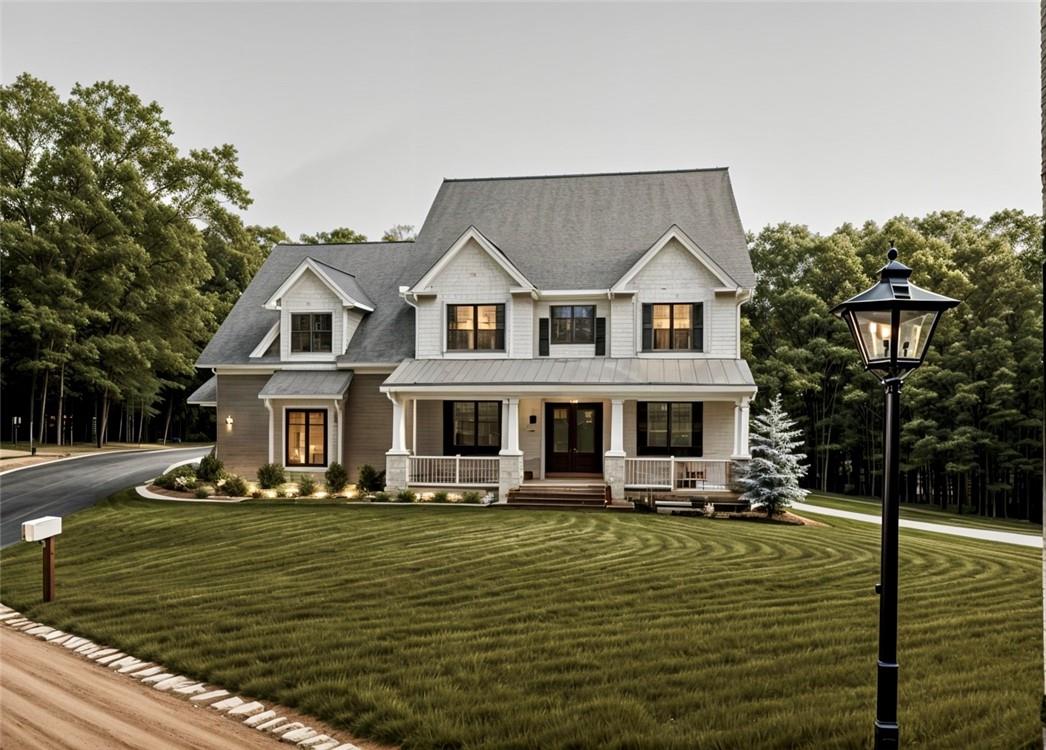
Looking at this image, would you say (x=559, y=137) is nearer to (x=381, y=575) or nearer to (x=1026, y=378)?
(x=1026, y=378)

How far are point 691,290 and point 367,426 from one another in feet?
35.7

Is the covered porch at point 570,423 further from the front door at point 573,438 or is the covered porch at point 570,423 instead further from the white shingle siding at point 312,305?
the white shingle siding at point 312,305

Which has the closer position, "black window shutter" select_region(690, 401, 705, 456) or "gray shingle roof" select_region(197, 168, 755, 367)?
"black window shutter" select_region(690, 401, 705, 456)

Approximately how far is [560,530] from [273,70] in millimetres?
24328

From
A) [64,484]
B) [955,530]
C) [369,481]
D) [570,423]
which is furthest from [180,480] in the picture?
[955,530]

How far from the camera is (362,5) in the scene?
20.0 m

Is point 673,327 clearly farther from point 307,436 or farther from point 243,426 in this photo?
point 243,426

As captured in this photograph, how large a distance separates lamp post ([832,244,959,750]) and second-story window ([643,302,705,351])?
14431mm

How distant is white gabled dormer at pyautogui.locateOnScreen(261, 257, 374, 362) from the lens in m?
20.3

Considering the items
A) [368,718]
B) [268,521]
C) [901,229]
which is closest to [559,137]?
[901,229]

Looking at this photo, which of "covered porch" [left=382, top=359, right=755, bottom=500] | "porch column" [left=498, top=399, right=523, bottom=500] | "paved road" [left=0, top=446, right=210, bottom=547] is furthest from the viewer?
"porch column" [left=498, top=399, right=523, bottom=500]

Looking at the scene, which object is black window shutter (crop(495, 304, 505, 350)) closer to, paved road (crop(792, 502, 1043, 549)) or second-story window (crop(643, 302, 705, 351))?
second-story window (crop(643, 302, 705, 351))

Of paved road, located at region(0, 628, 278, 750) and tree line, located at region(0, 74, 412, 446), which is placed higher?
tree line, located at region(0, 74, 412, 446)

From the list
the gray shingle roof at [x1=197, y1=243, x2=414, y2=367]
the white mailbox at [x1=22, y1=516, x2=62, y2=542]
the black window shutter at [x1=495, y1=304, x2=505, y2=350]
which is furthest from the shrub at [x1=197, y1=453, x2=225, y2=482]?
the white mailbox at [x1=22, y1=516, x2=62, y2=542]
